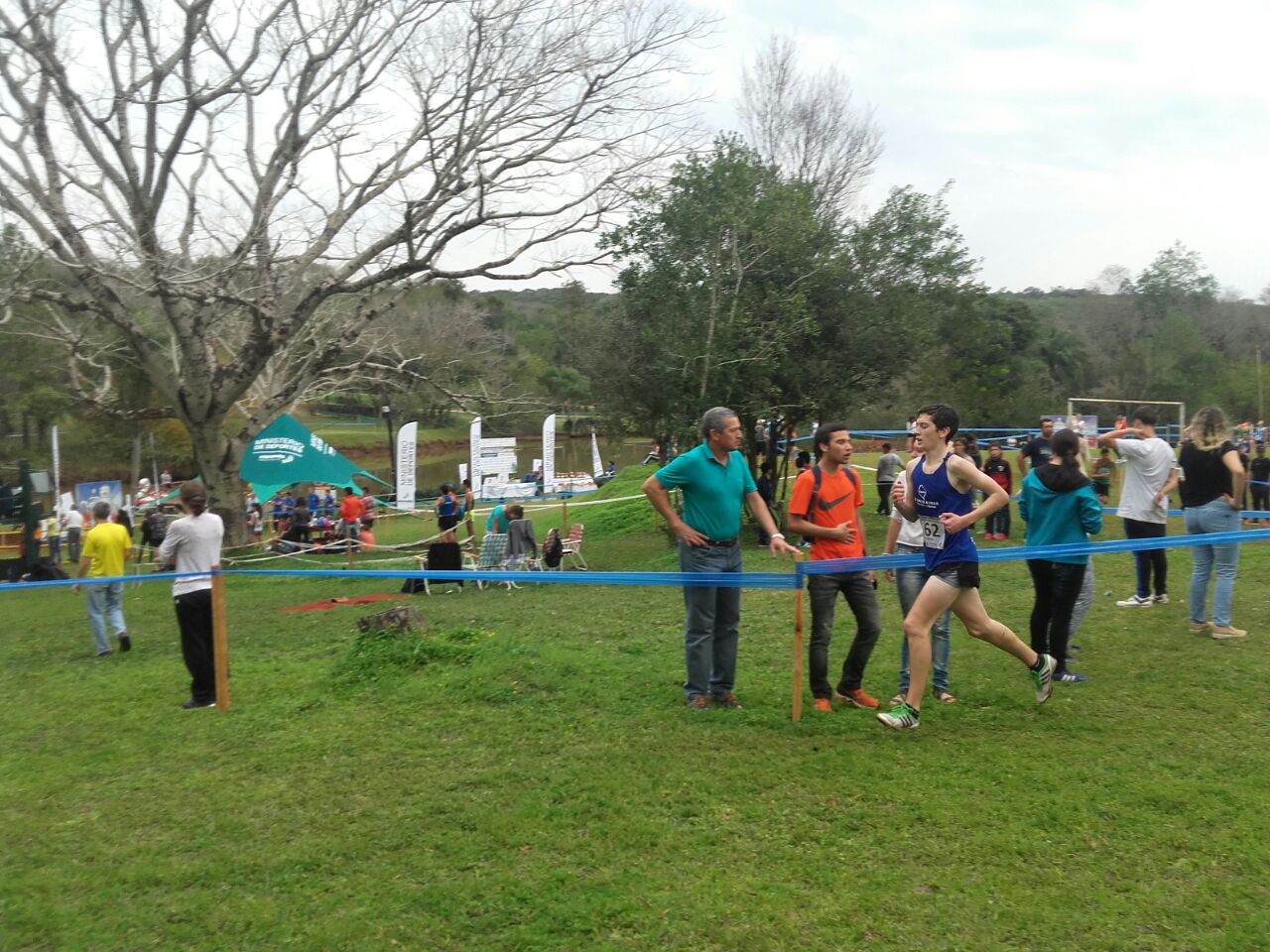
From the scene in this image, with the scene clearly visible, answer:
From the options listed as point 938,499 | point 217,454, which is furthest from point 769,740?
point 217,454

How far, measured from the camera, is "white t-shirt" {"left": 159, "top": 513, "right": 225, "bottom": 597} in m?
7.38

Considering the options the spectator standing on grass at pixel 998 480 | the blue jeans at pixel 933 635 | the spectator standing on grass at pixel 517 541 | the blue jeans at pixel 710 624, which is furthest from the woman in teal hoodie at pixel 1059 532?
the spectator standing on grass at pixel 517 541

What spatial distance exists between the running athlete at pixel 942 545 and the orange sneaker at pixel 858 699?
1.89 ft

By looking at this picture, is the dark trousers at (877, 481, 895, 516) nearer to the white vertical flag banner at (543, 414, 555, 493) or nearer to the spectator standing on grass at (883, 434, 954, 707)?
the white vertical flag banner at (543, 414, 555, 493)

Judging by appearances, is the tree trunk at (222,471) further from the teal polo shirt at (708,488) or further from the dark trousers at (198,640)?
the teal polo shirt at (708,488)

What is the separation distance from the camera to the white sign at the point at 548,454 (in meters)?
27.4

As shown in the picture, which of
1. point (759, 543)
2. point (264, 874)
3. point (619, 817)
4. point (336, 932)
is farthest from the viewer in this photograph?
point (759, 543)

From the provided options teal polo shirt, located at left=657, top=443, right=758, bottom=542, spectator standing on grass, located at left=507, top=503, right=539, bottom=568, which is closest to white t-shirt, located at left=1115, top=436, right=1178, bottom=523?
teal polo shirt, located at left=657, top=443, right=758, bottom=542

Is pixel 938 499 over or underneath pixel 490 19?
underneath

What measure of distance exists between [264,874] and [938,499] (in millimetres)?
3915

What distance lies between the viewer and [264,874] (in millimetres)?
4355

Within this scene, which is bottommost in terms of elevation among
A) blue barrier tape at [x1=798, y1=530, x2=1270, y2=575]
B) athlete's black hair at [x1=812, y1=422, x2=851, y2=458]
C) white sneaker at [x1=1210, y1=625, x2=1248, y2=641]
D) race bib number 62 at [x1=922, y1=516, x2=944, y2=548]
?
white sneaker at [x1=1210, y1=625, x2=1248, y2=641]

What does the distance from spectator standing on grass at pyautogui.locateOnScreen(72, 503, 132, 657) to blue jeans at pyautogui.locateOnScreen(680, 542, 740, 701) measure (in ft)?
21.7

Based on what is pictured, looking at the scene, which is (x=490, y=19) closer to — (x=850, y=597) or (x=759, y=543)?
(x=759, y=543)
